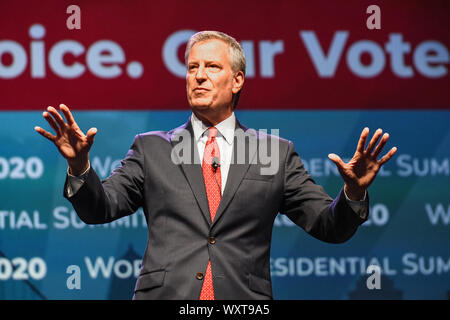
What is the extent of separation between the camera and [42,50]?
13.0 ft

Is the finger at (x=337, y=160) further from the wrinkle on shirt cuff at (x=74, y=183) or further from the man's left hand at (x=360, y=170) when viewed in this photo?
the wrinkle on shirt cuff at (x=74, y=183)

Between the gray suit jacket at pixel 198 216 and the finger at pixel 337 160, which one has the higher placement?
the finger at pixel 337 160

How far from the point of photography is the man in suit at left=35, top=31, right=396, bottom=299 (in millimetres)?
2062

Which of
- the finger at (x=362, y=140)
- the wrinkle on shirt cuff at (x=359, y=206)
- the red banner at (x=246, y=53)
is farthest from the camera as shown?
the red banner at (x=246, y=53)

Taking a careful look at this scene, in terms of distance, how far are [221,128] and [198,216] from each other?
1.32ft

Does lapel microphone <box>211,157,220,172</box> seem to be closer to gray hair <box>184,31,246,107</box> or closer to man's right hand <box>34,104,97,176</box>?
gray hair <box>184,31,246,107</box>

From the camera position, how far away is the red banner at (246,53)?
3.96m

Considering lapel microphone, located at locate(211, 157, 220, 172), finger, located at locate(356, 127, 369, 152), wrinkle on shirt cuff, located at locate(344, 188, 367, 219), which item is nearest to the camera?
finger, located at locate(356, 127, 369, 152)

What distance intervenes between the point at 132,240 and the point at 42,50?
1.36 metres

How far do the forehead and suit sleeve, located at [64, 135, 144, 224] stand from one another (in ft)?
1.31

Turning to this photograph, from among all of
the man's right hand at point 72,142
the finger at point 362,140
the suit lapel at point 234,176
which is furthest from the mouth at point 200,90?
the finger at point 362,140

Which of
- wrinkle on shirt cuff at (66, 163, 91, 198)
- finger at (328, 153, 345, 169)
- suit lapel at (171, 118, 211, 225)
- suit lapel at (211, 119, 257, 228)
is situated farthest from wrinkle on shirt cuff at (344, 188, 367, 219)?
wrinkle on shirt cuff at (66, 163, 91, 198)

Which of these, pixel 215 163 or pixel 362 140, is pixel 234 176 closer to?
pixel 215 163

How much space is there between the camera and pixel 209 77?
2.37 meters
